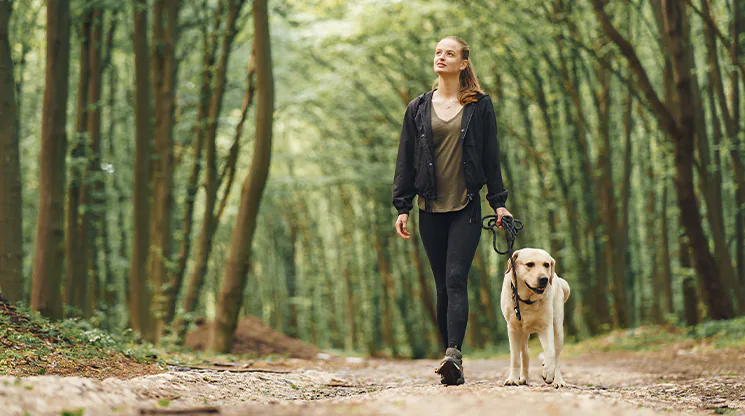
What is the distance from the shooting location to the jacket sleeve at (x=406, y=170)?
5055 mm

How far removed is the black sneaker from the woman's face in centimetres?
187

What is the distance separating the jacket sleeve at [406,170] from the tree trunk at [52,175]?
144 inches

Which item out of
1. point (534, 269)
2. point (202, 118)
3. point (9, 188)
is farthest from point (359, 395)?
point (202, 118)

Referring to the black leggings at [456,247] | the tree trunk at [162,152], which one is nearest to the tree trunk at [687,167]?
the black leggings at [456,247]

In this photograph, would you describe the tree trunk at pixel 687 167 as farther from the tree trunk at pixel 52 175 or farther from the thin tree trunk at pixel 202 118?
the tree trunk at pixel 52 175

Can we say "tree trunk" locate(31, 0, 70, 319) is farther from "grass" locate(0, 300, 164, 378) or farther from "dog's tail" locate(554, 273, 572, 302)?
"dog's tail" locate(554, 273, 572, 302)

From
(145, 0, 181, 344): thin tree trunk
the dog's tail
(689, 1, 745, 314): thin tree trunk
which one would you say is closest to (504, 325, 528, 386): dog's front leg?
the dog's tail

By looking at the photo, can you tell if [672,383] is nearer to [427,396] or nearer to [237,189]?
[427,396]

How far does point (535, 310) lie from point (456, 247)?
642 mm

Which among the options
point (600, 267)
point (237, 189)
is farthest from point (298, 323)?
point (600, 267)

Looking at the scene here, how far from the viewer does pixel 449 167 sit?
16.2 ft

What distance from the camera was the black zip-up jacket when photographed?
16.0 ft

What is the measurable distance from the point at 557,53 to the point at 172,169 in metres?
8.21

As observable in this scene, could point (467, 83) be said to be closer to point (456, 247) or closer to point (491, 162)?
point (491, 162)
